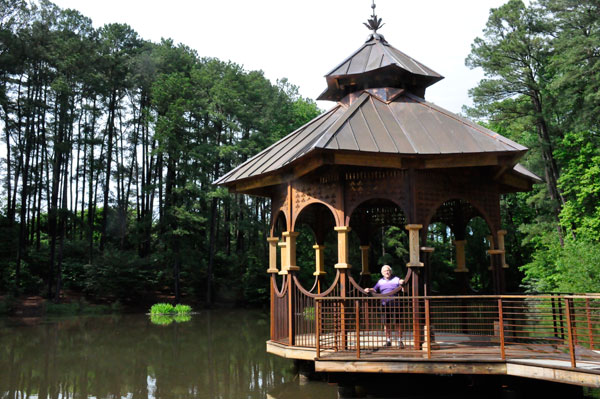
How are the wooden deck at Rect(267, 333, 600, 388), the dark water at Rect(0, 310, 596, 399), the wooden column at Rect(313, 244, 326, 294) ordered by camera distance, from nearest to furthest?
the wooden deck at Rect(267, 333, 600, 388), the dark water at Rect(0, 310, 596, 399), the wooden column at Rect(313, 244, 326, 294)

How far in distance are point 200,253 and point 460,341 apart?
1031 inches

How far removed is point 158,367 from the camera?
11930 mm

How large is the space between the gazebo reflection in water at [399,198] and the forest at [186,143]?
47.5 ft

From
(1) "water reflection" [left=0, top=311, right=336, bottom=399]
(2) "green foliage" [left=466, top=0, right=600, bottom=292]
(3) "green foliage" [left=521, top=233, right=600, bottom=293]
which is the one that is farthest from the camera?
(2) "green foliage" [left=466, top=0, right=600, bottom=292]

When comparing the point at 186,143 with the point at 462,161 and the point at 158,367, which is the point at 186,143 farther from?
the point at 462,161

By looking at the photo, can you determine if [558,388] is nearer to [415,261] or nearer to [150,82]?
[415,261]

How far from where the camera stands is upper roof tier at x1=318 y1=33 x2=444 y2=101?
10648 mm

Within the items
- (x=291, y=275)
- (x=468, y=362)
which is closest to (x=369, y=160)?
(x=291, y=275)

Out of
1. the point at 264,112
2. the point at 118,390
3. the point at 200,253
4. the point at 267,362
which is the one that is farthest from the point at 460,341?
the point at 264,112

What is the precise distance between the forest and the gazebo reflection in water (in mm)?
14475

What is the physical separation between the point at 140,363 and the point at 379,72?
867cm

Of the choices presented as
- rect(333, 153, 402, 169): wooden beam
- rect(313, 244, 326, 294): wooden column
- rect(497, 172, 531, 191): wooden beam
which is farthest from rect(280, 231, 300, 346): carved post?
rect(497, 172, 531, 191): wooden beam

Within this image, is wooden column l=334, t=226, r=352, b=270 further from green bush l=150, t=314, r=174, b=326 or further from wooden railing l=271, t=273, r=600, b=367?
green bush l=150, t=314, r=174, b=326

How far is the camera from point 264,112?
37969 millimetres
